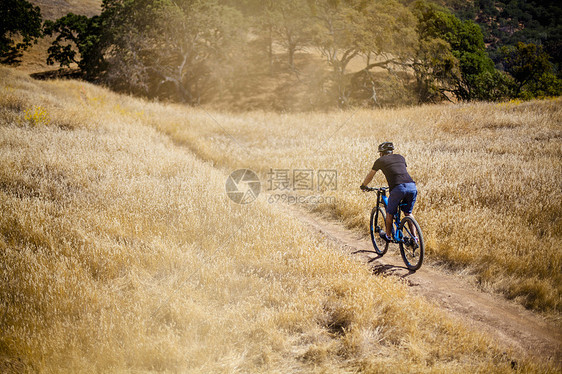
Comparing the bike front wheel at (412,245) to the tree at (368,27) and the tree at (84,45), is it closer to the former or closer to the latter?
the tree at (368,27)

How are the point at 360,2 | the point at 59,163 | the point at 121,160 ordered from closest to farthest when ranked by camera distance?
1. the point at 59,163
2. the point at 121,160
3. the point at 360,2

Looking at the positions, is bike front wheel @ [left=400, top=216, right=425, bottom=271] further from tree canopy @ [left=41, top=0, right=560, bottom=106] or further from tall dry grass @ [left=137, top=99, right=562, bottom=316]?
tree canopy @ [left=41, top=0, right=560, bottom=106]

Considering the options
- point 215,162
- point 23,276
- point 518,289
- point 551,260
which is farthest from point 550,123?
point 23,276

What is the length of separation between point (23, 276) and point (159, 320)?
7.45 ft

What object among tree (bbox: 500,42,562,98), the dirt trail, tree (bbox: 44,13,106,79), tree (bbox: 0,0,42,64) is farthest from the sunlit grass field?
tree (bbox: 0,0,42,64)

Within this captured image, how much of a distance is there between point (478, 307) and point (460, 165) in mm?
6029

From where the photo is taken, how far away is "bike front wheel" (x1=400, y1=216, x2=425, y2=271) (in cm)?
517

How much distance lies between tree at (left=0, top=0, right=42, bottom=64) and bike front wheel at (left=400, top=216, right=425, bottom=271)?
42.9m

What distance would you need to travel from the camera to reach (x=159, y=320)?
12.4ft

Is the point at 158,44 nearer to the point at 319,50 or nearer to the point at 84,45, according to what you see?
the point at 84,45

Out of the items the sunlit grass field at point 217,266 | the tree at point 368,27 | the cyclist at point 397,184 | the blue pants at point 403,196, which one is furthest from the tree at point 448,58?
the blue pants at point 403,196

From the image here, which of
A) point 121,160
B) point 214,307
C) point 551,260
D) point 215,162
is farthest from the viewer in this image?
point 215,162

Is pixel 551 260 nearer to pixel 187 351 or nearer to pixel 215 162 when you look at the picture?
pixel 187 351

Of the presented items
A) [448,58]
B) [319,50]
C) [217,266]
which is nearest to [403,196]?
[217,266]
